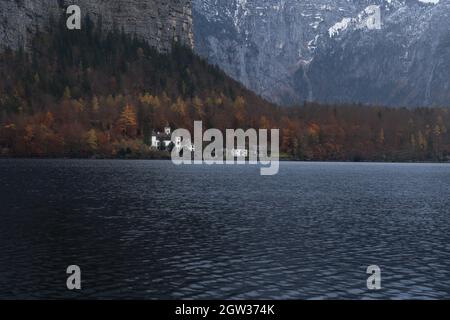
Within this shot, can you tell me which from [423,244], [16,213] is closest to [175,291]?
[423,244]

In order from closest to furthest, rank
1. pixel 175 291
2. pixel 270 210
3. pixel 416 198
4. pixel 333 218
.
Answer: pixel 175 291
pixel 333 218
pixel 270 210
pixel 416 198

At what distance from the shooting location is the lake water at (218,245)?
136 ft

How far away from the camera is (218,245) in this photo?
5738 centimetres

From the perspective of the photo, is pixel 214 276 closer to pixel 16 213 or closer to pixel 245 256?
pixel 245 256

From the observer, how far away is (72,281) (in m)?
41.6

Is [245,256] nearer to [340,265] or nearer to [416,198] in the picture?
[340,265]

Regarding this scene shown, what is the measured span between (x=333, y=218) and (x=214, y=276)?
3998 centimetres

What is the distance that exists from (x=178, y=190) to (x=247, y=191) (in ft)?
50.2

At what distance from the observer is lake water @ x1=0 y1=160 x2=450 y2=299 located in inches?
1635

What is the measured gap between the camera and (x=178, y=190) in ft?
394
